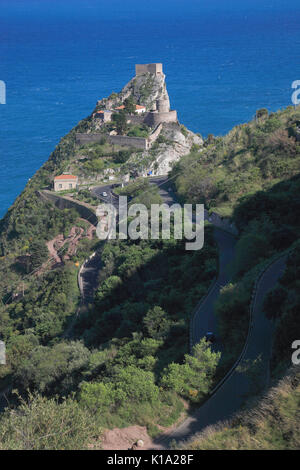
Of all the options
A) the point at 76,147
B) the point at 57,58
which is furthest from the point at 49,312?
the point at 57,58

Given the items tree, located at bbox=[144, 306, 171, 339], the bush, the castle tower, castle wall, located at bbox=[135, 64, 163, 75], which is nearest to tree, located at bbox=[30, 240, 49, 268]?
tree, located at bbox=[144, 306, 171, 339]

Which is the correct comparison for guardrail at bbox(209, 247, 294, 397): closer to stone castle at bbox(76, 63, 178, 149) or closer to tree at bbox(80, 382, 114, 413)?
tree at bbox(80, 382, 114, 413)

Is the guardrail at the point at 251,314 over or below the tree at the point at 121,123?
below

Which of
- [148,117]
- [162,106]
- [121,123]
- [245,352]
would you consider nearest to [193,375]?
[245,352]

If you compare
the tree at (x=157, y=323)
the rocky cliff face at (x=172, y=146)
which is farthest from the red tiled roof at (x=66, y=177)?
the tree at (x=157, y=323)

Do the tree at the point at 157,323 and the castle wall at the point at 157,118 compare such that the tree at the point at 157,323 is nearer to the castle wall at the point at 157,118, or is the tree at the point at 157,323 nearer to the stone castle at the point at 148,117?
the stone castle at the point at 148,117
